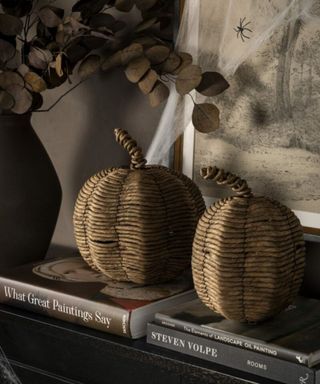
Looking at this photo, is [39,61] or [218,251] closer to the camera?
[218,251]

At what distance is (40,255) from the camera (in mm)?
1243

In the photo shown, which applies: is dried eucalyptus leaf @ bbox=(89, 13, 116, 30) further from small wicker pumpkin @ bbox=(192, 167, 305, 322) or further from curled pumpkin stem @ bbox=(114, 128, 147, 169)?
small wicker pumpkin @ bbox=(192, 167, 305, 322)

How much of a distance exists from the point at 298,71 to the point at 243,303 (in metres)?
0.32

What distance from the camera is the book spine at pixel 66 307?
38.2 inches

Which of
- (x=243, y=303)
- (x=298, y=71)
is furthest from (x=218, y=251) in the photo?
(x=298, y=71)

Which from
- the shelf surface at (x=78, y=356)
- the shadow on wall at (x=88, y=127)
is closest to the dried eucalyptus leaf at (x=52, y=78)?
the shadow on wall at (x=88, y=127)

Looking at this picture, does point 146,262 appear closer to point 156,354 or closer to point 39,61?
point 156,354

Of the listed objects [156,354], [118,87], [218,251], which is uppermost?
[118,87]

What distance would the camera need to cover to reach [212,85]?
3.51 feet

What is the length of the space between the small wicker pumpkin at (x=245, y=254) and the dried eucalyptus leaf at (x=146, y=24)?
0.32 meters

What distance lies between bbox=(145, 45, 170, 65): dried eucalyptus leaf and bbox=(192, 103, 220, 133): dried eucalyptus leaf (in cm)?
8

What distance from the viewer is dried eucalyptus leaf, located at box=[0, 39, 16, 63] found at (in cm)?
116

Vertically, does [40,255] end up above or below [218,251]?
below

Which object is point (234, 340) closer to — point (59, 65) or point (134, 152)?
point (134, 152)
